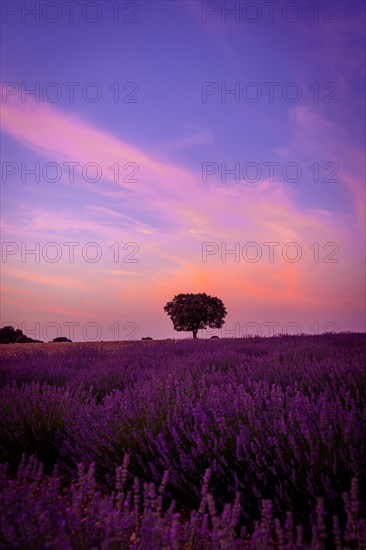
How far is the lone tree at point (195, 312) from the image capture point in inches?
1437

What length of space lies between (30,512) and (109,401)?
1.88 metres

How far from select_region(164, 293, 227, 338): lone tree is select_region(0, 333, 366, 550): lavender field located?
32.1 metres

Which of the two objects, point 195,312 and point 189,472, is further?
point 195,312

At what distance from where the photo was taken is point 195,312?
36.5 metres

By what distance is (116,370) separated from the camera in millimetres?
5652

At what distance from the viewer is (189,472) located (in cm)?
248

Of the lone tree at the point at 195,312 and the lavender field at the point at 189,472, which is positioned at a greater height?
the lone tree at the point at 195,312

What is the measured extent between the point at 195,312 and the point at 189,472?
34.1m

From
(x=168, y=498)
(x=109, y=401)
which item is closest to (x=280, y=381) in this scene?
(x=109, y=401)

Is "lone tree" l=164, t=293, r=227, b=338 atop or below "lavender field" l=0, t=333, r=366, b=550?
atop

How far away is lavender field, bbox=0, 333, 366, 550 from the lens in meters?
1.52

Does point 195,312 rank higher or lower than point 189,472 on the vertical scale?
higher

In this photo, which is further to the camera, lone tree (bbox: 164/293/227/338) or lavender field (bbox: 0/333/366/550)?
lone tree (bbox: 164/293/227/338)

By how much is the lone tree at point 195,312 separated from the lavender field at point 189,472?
1265 inches
